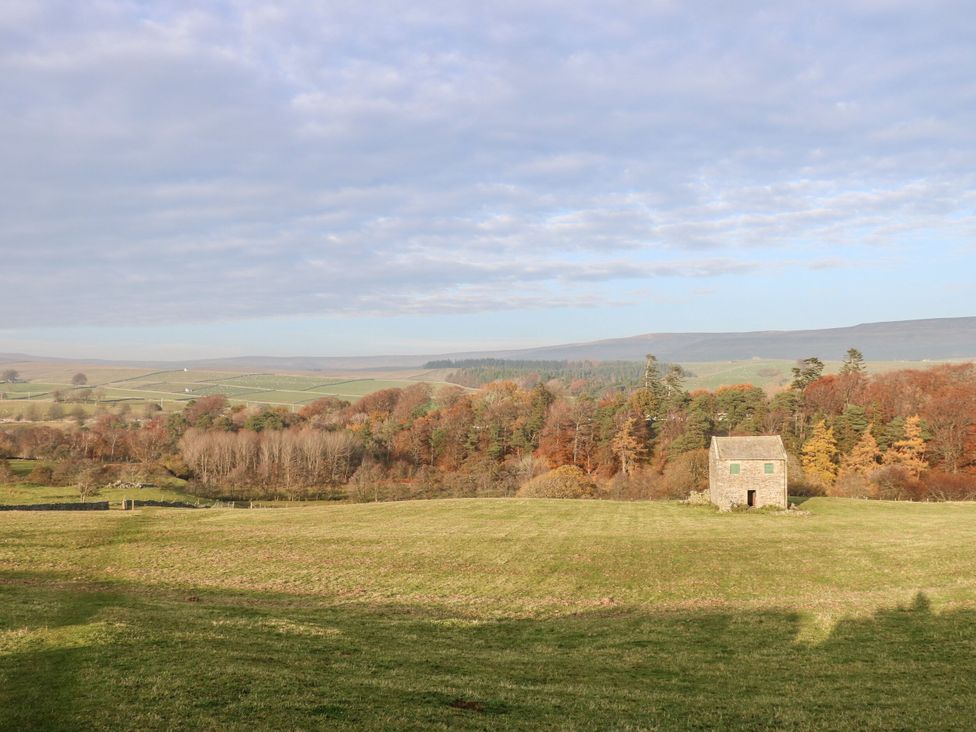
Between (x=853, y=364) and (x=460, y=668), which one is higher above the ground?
(x=853, y=364)

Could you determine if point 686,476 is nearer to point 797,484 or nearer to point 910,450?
point 797,484

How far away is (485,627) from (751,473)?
42389mm

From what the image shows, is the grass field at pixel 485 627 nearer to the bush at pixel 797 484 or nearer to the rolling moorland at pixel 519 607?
the rolling moorland at pixel 519 607

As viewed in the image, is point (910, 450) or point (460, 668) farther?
point (910, 450)

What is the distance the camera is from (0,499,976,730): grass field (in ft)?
43.7

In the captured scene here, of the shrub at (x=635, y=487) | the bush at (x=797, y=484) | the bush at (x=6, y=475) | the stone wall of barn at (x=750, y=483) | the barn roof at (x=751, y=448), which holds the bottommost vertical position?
the shrub at (x=635, y=487)

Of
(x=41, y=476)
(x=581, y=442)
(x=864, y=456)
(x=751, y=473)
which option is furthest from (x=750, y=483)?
(x=41, y=476)

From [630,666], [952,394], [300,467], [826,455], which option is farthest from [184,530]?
[952,394]

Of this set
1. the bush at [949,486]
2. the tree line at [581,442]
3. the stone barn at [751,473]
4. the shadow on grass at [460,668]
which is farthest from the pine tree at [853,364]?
the shadow on grass at [460,668]

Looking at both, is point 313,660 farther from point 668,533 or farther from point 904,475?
point 904,475

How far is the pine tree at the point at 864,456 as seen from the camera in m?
82.9

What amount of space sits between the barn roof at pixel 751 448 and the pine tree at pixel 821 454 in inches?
1188

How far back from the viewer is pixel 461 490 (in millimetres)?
99375

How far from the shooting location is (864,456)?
83.8 m
